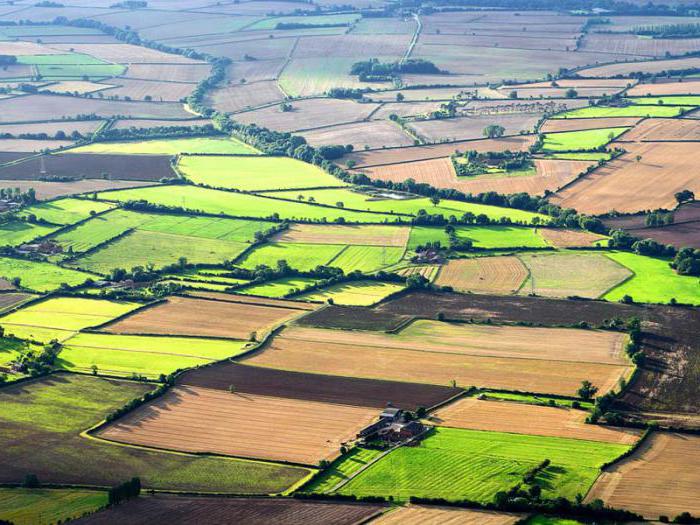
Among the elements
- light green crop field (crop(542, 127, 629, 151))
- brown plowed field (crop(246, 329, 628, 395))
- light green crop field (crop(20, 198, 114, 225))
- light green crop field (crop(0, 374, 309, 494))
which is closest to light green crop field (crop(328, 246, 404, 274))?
brown plowed field (crop(246, 329, 628, 395))

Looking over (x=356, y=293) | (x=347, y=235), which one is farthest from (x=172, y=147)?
(x=356, y=293)

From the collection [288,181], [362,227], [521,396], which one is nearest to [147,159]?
[288,181]

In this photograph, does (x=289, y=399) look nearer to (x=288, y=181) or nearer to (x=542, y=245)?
(x=542, y=245)

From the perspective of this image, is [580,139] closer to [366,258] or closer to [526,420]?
[366,258]

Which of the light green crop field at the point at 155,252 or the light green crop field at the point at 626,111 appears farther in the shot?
the light green crop field at the point at 626,111

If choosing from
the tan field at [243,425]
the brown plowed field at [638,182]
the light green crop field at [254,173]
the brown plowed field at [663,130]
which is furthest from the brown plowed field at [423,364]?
the brown plowed field at [663,130]

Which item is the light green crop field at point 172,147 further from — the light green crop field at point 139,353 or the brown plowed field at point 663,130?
the light green crop field at point 139,353

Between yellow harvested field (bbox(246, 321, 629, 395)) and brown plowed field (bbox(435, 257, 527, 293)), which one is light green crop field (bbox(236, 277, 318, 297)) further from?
brown plowed field (bbox(435, 257, 527, 293))
